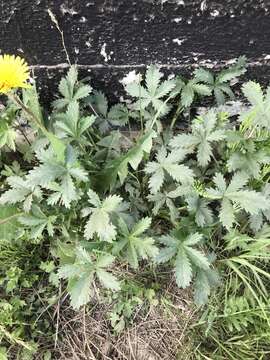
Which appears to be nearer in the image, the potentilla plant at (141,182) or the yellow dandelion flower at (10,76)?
the yellow dandelion flower at (10,76)

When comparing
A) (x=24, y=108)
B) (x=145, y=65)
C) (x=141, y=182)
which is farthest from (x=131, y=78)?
(x=24, y=108)

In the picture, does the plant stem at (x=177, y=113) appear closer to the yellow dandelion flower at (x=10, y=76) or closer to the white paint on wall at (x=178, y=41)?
the white paint on wall at (x=178, y=41)

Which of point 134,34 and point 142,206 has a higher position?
point 134,34

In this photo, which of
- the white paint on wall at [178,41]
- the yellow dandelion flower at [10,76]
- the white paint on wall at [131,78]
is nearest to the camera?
the yellow dandelion flower at [10,76]

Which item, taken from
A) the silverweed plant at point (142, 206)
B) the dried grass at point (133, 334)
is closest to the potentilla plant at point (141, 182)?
the silverweed plant at point (142, 206)

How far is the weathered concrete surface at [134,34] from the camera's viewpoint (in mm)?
1452

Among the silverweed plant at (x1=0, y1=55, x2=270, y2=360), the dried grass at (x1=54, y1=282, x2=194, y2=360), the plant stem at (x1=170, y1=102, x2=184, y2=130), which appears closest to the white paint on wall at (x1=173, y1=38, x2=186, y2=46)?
the silverweed plant at (x1=0, y1=55, x2=270, y2=360)

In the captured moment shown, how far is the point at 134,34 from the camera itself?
1.54 metres

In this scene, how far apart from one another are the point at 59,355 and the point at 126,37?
3.64 feet

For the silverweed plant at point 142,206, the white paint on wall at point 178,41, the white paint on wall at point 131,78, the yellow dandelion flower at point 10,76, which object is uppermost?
the yellow dandelion flower at point 10,76

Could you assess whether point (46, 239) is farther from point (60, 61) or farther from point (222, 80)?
point (222, 80)

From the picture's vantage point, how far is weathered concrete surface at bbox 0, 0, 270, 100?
1452mm

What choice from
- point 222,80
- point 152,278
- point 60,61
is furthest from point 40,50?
point 152,278

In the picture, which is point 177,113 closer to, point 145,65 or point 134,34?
point 145,65
